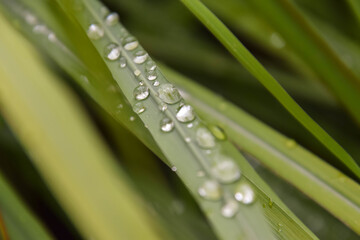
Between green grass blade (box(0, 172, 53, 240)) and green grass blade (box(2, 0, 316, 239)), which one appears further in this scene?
green grass blade (box(0, 172, 53, 240))

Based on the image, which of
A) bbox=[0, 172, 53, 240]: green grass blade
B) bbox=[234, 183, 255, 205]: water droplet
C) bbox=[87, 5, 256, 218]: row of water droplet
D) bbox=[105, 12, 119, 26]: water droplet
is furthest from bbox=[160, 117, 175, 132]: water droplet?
bbox=[0, 172, 53, 240]: green grass blade

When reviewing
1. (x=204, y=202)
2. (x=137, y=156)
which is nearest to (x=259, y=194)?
(x=204, y=202)

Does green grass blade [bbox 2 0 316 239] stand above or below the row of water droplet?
below

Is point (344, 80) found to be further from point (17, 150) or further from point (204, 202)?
point (17, 150)

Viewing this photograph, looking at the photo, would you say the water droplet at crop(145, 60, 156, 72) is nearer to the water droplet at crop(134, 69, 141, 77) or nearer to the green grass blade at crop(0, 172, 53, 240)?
the water droplet at crop(134, 69, 141, 77)

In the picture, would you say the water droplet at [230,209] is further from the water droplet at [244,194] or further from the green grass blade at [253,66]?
the green grass blade at [253,66]

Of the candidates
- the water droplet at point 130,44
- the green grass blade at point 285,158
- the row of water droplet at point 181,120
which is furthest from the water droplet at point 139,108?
the green grass blade at point 285,158

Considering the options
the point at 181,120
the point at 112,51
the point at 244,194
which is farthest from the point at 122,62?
the point at 244,194
